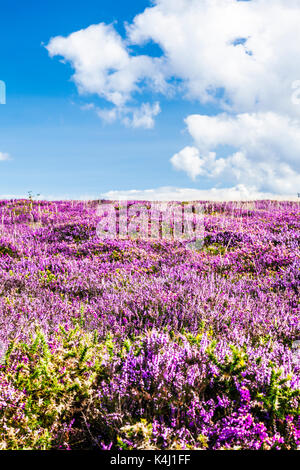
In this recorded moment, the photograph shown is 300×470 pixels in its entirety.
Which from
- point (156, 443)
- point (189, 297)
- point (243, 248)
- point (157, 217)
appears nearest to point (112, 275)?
point (189, 297)

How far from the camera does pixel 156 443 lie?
1.59 meters

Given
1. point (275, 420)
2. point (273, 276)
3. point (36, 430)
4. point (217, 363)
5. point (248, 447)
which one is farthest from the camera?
point (273, 276)

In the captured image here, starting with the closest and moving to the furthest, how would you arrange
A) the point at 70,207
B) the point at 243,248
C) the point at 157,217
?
1. the point at 243,248
2. the point at 157,217
3. the point at 70,207

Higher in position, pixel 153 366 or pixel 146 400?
pixel 153 366

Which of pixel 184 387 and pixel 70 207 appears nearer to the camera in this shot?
pixel 184 387

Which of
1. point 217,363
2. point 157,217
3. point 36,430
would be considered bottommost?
point 36,430

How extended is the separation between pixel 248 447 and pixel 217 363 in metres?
0.47

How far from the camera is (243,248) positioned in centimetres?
592

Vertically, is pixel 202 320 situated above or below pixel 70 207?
below

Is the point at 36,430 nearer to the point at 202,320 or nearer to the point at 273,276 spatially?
the point at 202,320

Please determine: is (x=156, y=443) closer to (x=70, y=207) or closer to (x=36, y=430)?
(x=36, y=430)

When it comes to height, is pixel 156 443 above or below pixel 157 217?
below

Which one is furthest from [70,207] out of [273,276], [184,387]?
[184,387]

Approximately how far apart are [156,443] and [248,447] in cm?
46
